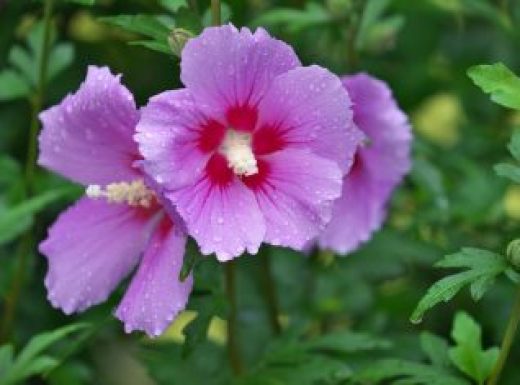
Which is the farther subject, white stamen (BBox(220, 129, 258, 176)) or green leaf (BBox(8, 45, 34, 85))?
green leaf (BBox(8, 45, 34, 85))

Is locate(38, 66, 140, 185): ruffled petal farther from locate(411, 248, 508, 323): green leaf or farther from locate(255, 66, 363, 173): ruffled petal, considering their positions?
locate(411, 248, 508, 323): green leaf

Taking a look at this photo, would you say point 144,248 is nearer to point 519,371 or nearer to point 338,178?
point 338,178

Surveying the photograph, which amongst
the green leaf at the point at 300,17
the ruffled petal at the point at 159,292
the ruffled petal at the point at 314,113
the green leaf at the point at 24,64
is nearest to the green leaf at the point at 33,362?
the ruffled petal at the point at 159,292

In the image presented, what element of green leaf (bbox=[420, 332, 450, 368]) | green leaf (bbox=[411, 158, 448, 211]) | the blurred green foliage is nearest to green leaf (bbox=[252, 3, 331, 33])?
the blurred green foliage

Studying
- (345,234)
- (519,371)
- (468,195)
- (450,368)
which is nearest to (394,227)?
(468,195)

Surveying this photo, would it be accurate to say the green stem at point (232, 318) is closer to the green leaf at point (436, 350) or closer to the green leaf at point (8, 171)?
the green leaf at point (436, 350)

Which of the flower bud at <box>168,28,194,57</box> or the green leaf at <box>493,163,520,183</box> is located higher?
the flower bud at <box>168,28,194,57</box>

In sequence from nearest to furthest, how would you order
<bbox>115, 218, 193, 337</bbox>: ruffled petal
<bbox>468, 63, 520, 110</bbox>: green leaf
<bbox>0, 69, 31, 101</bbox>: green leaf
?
<bbox>468, 63, 520, 110</bbox>: green leaf
<bbox>115, 218, 193, 337</bbox>: ruffled petal
<bbox>0, 69, 31, 101</bbox>: green leaf
